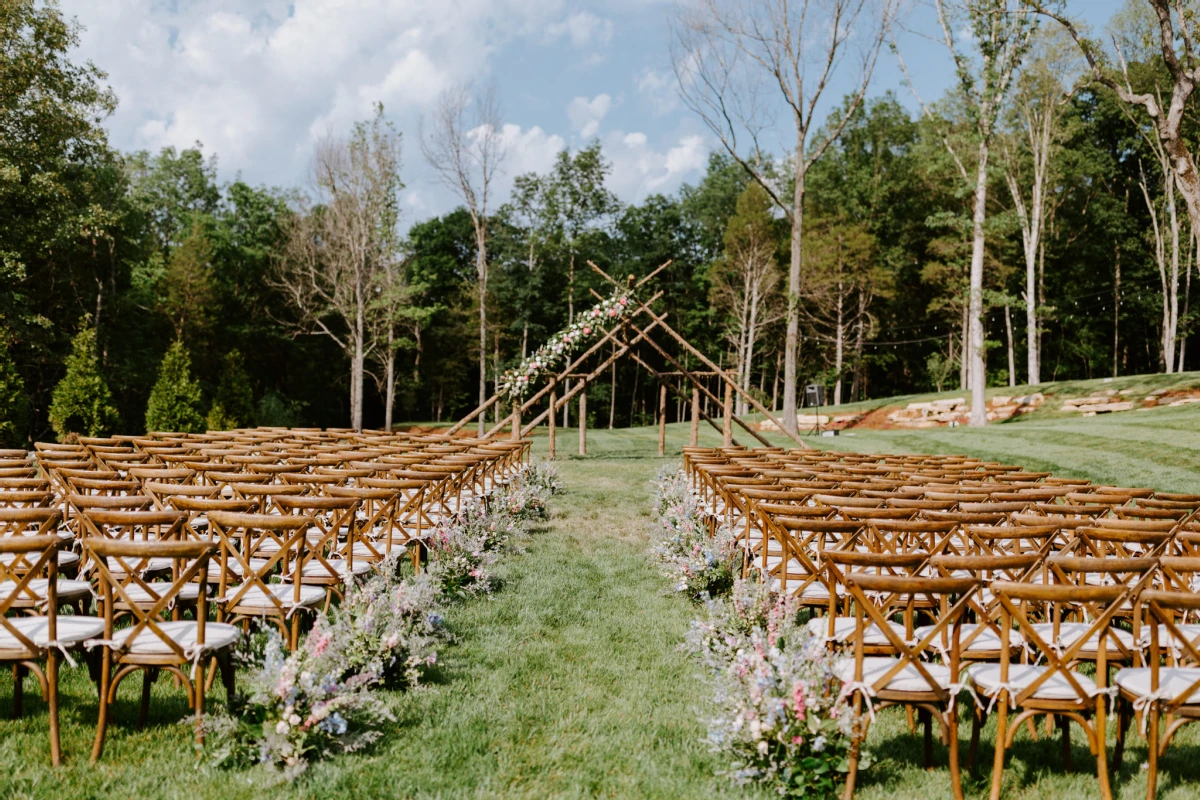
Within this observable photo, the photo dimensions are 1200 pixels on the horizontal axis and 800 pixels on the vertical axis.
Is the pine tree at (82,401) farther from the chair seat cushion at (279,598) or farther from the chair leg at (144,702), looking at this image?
the chair leg at (144,702)

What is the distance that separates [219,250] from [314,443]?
3321 cm

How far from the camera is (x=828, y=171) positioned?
4819 centimetres

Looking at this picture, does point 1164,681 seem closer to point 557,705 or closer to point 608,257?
point 557,705

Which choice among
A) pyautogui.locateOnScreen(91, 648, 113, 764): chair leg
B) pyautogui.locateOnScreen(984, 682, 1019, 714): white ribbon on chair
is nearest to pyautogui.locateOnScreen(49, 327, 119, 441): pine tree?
pyautogui.locateOnScreen(91, 648, 113, 764): chair leg

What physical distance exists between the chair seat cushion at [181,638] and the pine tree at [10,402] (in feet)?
64.4

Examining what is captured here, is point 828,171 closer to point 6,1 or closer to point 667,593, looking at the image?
point 6,1

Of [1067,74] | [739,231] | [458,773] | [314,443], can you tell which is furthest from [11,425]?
[1067,74]

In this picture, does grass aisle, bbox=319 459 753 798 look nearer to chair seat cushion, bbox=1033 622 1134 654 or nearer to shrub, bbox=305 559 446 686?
shrub, bbox=305 559 446 686

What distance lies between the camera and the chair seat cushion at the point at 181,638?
3.98m

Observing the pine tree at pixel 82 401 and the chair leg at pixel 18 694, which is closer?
the chair leg at pixel 18 694

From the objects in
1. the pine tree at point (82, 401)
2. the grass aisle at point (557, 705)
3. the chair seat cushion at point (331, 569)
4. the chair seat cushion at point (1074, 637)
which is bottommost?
the grass aisle at point (557, 705)

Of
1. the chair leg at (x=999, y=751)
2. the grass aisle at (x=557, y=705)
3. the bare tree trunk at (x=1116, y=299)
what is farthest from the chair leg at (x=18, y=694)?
the bare tree trunk at (x=1116, y=299)

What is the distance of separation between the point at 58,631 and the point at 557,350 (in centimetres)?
1531

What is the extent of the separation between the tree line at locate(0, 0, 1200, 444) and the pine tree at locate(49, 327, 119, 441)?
7cm
